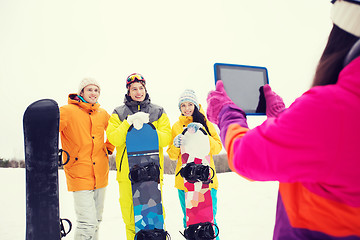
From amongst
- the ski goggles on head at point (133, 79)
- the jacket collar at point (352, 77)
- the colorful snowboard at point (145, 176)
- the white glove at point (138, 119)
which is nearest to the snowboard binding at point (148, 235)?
the colorful snowboard at point (145, 176)

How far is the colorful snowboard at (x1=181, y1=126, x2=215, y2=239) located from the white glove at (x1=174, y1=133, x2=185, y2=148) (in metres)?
0.04

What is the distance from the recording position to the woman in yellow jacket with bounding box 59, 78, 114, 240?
2.34 metres

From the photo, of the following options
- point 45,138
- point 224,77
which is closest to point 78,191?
point 45,138

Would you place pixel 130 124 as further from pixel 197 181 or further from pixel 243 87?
pixel 243 87

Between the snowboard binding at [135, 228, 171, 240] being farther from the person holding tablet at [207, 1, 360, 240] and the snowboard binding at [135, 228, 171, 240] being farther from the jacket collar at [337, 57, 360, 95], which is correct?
the jacket collar at [337, 57, 360, 95]

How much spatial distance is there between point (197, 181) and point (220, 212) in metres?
2.04

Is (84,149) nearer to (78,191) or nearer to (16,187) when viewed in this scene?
(78,191)

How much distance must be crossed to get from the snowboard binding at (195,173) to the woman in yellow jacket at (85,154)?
0.90 m

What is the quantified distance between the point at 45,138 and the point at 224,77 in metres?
1.84

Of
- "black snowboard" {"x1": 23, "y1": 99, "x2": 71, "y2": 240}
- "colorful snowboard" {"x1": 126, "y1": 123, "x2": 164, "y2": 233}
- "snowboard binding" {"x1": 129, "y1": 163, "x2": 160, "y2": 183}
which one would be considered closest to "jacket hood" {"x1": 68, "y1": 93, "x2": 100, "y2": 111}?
"black snowboard" {"x1": 23, "y1": 99, "x2": 71, "y2": 240}

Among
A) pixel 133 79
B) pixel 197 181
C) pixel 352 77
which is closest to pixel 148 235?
pixel 197 181

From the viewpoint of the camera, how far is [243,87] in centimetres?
98

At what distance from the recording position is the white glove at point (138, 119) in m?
2.35

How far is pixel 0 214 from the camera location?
4297 millimetres
